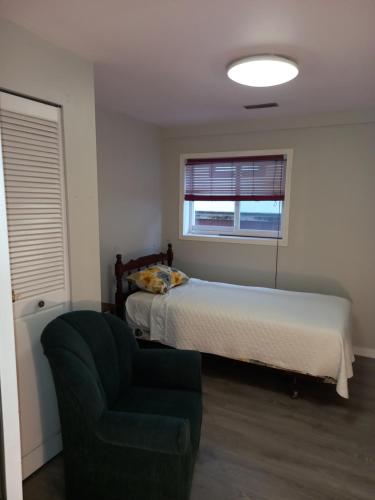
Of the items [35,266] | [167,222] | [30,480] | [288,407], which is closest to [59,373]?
[35,266]

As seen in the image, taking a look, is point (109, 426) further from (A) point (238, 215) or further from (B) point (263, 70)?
(A) point (238, 215)

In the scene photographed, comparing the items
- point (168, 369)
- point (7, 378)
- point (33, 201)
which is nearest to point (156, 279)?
point (168, 369)

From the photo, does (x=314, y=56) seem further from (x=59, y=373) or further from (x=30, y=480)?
(x=30, y=480)

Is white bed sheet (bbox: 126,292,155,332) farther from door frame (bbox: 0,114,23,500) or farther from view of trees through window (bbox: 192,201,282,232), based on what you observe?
door frame (bbox: 0,114,23,500)

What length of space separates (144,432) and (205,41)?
1.97 meters

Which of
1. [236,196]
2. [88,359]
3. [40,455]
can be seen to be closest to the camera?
[88,359]

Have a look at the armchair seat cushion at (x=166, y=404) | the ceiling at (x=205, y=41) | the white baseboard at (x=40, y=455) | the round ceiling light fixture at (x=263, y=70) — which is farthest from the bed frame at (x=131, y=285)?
the round ceiling light fixture at (x=263, y=70)

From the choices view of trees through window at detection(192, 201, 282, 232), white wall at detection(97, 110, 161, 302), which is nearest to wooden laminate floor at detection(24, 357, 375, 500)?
white wall at detection(97, 110, 161, 302)

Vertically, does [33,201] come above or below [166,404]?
above

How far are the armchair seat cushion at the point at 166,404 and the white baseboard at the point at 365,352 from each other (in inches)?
92.3

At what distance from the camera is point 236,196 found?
157 inches

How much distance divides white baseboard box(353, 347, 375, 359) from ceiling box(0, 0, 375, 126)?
8.00ft

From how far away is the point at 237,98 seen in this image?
287cm

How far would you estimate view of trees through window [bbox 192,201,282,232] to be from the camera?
A: 389 centimetres
